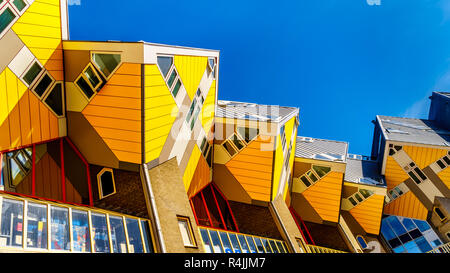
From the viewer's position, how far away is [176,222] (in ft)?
25.0

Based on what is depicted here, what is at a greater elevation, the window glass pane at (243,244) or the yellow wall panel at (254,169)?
the yellow wall panel at (254,169)

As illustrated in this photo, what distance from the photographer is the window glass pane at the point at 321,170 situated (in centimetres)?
1540

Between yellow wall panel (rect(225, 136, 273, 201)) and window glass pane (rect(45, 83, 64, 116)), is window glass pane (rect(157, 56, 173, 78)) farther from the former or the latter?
yellow wall panel (rect(225, 136, 273, 201))

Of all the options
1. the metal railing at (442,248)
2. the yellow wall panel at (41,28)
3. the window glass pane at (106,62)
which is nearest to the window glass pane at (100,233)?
the window glass pane at (106,62)

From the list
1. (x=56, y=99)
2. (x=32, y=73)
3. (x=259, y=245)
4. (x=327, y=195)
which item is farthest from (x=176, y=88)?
(x=327, y=195)

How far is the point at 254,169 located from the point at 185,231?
4787mm

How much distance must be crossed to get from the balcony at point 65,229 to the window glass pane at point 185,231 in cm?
110

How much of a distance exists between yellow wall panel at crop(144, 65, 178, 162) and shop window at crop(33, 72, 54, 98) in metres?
2.89

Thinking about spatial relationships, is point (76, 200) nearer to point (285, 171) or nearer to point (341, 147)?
point (285, 171)

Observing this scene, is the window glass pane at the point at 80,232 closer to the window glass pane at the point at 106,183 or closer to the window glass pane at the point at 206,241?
the window glass pane at the point at 106,183

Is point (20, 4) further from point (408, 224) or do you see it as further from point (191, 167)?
point (408, 224)

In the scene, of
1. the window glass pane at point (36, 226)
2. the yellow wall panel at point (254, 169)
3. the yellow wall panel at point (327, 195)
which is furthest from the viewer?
the yellow wall panel at point (327, 195)
